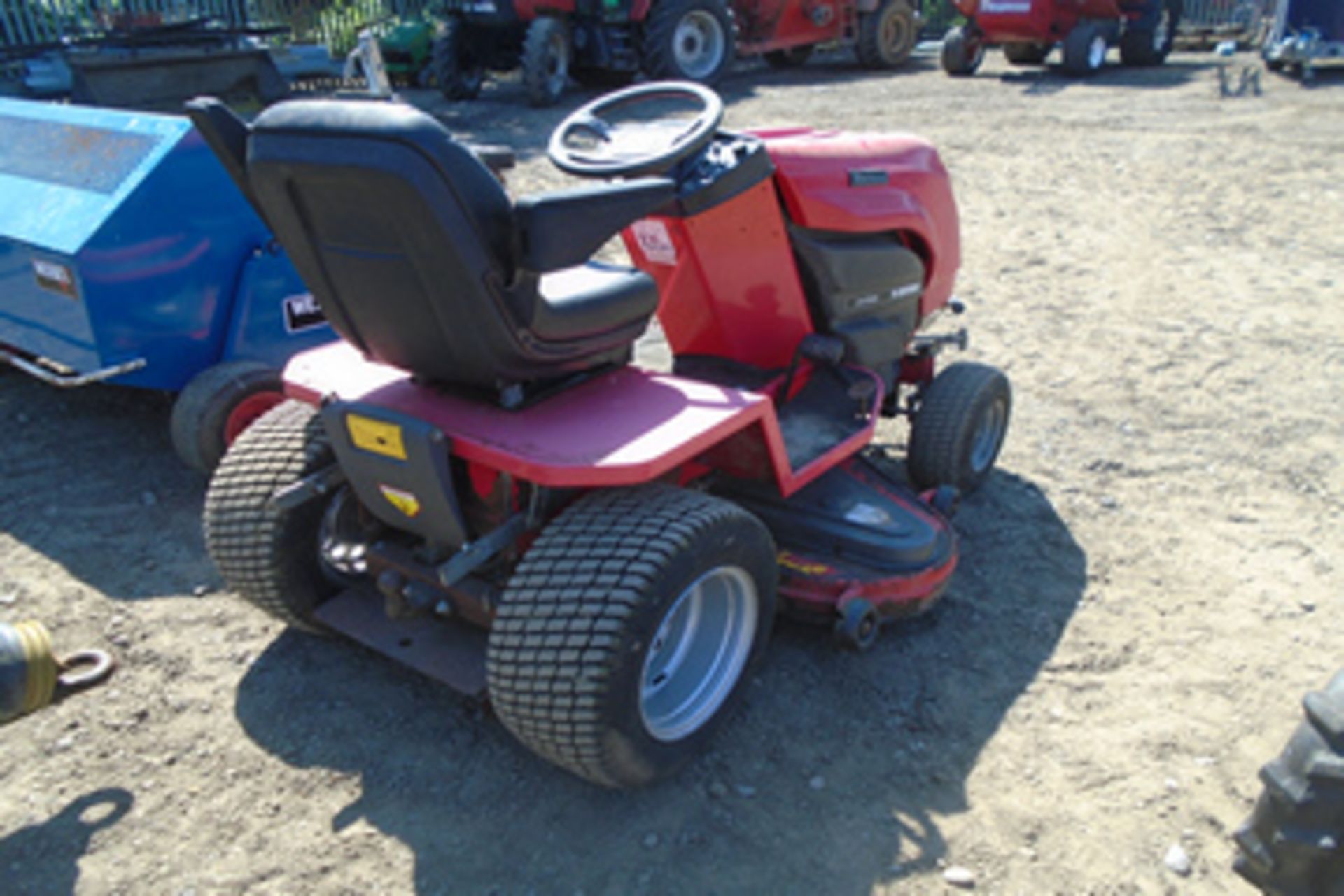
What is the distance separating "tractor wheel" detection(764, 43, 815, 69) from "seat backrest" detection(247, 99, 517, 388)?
13.2m

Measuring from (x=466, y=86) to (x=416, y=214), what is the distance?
10.2 meters

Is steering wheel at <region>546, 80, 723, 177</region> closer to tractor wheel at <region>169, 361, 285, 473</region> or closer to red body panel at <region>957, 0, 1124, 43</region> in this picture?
tractor wheel at <region>169, 361, 285, 473</region>

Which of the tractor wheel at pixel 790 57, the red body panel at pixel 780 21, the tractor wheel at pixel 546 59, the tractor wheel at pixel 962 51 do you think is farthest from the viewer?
the tractor wheel at pixel 790 57

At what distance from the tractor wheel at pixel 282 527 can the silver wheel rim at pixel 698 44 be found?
380 inches

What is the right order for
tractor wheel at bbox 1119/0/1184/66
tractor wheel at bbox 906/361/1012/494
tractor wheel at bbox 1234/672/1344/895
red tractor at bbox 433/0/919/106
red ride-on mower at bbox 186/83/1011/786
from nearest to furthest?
tractor wheel at bbox 1234/672/1344/895 < red ride-on mower at bbox 186/83/1011/786 < tractor wheel at bbox 906/361/1012/494 < red tractor at bbox 433/0/919/106 < tractor wheel at bbox 1119/0/1184/66

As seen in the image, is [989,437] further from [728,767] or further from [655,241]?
[728,767]

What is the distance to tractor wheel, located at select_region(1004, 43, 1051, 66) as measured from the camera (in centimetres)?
1320

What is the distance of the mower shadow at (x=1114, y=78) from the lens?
11641 mm

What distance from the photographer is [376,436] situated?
7.84 feet

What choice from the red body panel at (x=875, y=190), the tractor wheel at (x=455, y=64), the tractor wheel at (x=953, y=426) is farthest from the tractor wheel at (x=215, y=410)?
the tractor wheel at (x=455, y=64)

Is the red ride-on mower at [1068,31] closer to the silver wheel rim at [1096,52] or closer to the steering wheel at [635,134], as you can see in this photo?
the silver wheel rim at [1096,52]

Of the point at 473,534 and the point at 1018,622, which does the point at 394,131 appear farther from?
the point at 1018,622

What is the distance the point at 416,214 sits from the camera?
2008 millimetres

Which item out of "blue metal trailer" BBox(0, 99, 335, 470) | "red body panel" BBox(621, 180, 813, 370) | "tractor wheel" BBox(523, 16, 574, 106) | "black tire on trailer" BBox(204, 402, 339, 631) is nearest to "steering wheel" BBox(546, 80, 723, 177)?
"red body panel" BBox(621, 180, 813, 370)
